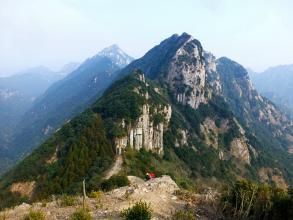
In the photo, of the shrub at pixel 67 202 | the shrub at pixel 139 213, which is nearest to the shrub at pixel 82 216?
the shrub at pixel 139 213

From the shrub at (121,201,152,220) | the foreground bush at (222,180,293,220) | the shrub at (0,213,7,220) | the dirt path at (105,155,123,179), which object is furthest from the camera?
the dirt path at (105,155,123,179)

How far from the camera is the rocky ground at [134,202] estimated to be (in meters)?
28.9

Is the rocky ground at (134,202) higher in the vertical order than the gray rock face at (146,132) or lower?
lower

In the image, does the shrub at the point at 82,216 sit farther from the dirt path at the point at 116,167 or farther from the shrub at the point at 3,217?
the dirt path at the point at 116,167

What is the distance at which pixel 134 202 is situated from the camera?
30531 millimetres

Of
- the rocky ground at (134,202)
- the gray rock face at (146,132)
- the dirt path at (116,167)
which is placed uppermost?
the gray rock face at (146,132)

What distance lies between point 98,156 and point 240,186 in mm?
102371

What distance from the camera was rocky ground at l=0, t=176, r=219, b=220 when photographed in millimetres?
28859

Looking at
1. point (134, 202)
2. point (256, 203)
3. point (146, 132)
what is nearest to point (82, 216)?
point (134, 202)

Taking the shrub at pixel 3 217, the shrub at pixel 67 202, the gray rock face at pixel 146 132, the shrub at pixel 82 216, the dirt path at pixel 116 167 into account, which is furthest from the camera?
the gray rock face at pixel 146 132

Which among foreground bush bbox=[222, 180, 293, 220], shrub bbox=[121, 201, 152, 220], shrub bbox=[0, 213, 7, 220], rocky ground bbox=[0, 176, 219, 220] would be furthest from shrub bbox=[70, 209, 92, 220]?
foreground bush bbox=[222, 180, 293, 220]

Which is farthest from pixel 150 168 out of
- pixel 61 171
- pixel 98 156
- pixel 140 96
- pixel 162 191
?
pixel 162 191

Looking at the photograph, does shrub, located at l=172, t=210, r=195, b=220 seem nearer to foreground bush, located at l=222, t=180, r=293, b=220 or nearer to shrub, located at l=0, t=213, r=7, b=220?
foreground bush, located at l=222, t=180, r=293, b=220

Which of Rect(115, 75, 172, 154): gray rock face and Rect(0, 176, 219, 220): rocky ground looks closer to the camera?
Rect(0, 176, 219, 220): rocky ground
